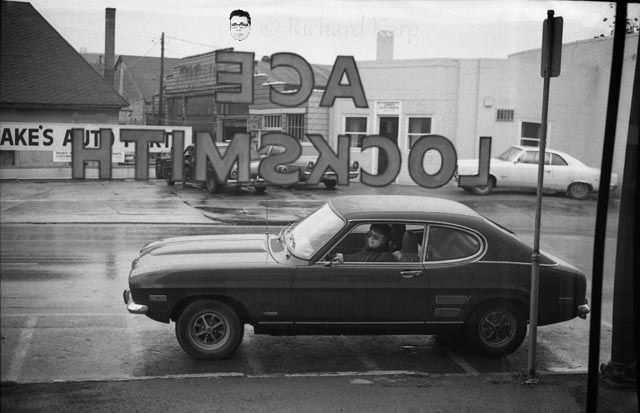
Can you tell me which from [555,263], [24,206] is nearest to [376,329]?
[555,263]

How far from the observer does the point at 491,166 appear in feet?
17.3

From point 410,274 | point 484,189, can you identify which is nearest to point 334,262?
point 410,274

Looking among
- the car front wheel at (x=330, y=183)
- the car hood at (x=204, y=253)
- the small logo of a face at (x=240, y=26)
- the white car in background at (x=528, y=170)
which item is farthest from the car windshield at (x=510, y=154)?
the small logo of a face at (x=240, y=26)

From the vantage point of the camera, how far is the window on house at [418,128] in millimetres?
5105

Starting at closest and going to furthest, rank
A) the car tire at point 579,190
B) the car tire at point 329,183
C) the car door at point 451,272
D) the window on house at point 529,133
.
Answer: the car tire at point 329,183
the car tire at point 579,190
the window on house at point 529,133
the car door at point 451,272

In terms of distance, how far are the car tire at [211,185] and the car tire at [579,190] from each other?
235 centimetres

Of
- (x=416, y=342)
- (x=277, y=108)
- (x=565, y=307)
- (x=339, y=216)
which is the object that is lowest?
(x=416, y=342)

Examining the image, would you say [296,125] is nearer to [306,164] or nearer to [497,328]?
[306,164]

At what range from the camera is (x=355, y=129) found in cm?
489

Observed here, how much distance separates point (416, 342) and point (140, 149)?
9.49 ft

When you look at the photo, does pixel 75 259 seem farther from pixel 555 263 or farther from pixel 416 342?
pixel 555 263

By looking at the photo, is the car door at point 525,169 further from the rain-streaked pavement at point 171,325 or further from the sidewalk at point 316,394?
the sidewalk at point 316,394

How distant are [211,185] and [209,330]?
127cm

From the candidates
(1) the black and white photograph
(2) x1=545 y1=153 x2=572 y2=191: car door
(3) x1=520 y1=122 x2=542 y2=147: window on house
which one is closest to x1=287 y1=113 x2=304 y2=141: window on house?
(1) the black and white photograph
